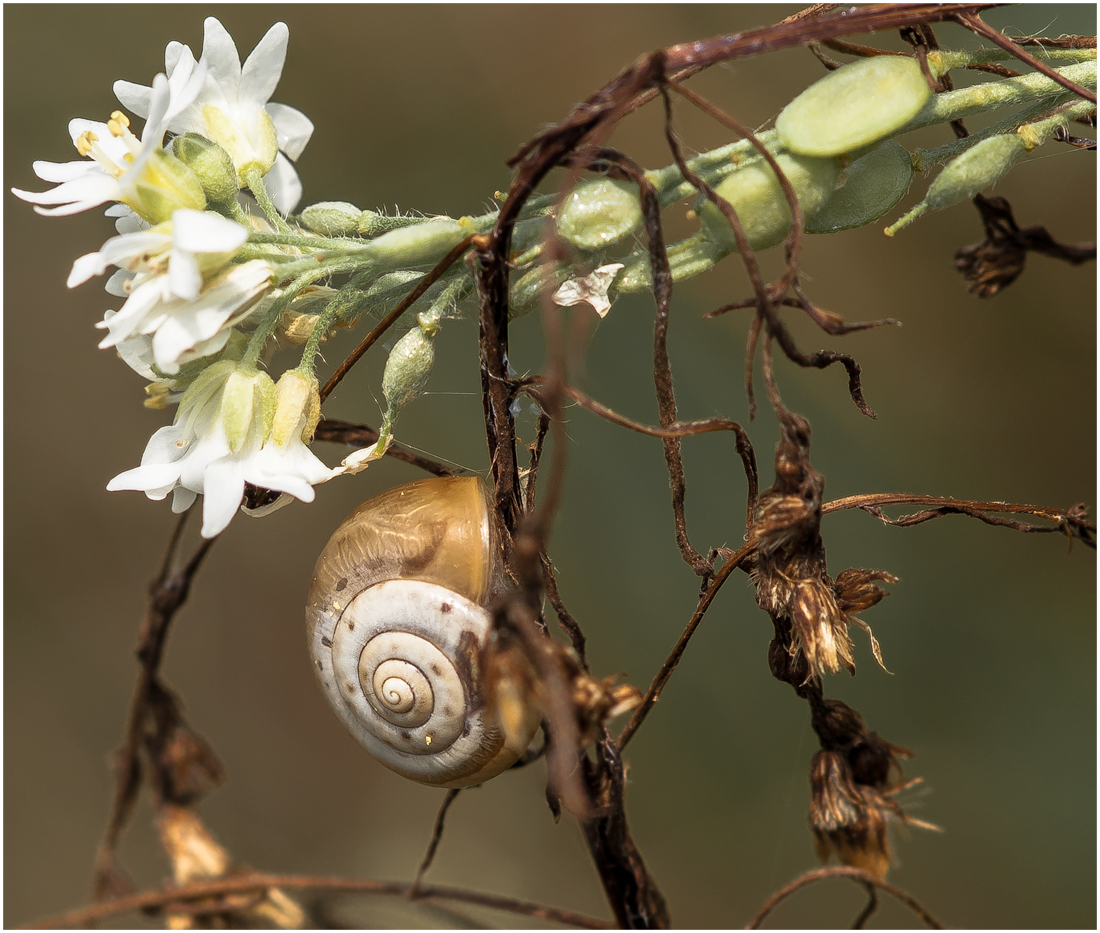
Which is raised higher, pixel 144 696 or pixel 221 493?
pixel 221 493

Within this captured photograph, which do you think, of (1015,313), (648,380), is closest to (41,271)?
(648,380)

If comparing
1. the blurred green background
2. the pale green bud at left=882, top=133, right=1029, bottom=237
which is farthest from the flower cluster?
the blurred green background

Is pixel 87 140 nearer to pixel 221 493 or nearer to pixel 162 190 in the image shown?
pixel 162 190

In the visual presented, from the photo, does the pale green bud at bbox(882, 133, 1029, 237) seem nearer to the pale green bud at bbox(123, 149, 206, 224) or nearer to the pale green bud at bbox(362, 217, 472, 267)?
the pale green bud at bbox(362, 217, 472, 267)

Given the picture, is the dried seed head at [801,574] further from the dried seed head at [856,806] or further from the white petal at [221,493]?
the white petal at [221,493]

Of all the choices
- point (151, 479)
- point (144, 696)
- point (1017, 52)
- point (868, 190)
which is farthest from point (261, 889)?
point (1017, 52)

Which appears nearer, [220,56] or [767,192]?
[767,192]

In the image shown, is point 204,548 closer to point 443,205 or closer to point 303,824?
point 443,205
